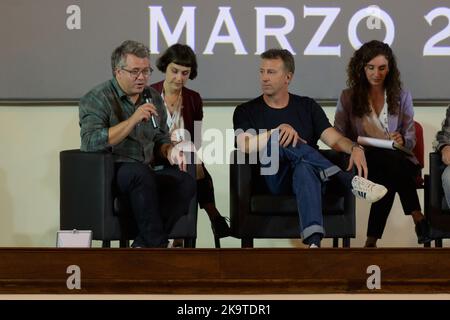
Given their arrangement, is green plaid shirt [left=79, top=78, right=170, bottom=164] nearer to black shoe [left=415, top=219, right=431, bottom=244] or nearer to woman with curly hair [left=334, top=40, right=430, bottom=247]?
woman with curly hair [left=334, top=40, right=430, bottom=247]

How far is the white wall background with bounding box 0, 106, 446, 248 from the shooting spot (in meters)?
7.26

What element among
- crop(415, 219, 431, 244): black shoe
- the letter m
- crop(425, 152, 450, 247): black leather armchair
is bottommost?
crop(415, 219, 431, 244): black shoe

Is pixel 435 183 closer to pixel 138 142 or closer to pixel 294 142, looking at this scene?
pixel 294 142

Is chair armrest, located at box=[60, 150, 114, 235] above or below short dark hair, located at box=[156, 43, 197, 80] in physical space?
below

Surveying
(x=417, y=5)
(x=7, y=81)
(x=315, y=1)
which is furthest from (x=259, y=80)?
(x=7, y=81)

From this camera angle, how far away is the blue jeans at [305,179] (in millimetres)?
6168

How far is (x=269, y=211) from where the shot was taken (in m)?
6.38

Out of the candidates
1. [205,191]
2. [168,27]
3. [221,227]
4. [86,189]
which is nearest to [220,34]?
[168,27]

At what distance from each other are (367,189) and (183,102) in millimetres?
1254

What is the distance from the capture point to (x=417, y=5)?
7129 mm

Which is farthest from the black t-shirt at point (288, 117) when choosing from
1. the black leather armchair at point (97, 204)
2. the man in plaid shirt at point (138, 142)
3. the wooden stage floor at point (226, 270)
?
the wooden stage floor at point (226, 270)

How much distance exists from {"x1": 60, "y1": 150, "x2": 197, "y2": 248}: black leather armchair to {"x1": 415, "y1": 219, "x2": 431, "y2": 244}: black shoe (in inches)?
47.7

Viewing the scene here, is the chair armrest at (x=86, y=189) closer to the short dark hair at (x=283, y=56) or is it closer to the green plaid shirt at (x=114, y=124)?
the green plaid shirt at (x=114, y=124)

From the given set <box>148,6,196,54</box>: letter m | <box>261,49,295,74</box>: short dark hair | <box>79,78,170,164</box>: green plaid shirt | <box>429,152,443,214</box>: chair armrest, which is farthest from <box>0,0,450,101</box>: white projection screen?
<box>429,152,443,214</box>: chair armrest
